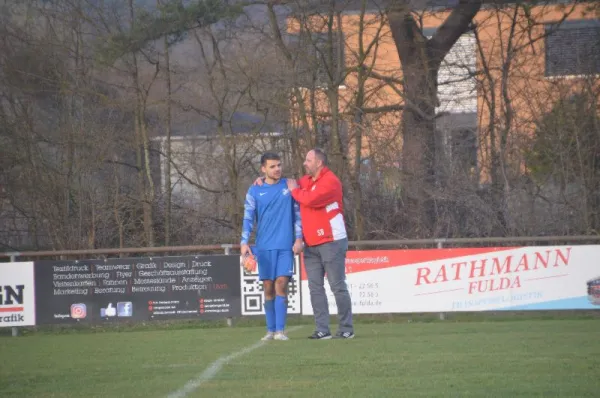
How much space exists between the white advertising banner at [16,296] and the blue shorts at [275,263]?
21.2 feet

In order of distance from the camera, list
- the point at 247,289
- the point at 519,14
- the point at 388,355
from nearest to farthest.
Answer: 1. the point at 388,355
2. the point at 247,289
3. the point at 519,14

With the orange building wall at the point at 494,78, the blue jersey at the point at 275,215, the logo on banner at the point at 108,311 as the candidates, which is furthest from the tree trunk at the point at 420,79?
the blue jersey at the point at 275,215

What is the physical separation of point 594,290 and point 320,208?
253 inches

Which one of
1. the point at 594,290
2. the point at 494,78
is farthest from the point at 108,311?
the point at 494,78

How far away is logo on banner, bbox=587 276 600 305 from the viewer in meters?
14.8

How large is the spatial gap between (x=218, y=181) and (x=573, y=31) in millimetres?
9465

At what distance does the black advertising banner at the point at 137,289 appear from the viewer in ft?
49.8

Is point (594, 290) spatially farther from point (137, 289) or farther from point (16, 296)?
point (16, 296)

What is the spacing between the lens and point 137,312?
50.2 ft

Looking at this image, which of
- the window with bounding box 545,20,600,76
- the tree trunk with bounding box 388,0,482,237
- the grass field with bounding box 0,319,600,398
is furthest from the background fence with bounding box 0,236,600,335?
the window with bounding box 545,20,600,76

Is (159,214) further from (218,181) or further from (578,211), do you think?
(578,211)

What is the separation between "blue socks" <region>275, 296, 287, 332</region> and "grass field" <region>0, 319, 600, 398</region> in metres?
0.22

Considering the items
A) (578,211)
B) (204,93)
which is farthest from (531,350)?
(204,93)

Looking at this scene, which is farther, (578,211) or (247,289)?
(578,211)
